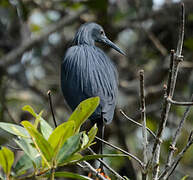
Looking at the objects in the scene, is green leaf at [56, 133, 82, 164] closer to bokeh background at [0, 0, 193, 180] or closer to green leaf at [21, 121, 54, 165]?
green leaf at [21, 121, 54, 165]

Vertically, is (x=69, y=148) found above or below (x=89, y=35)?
below

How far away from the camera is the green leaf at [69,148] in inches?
57.1

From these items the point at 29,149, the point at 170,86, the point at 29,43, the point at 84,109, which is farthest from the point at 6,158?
the point at 29,43

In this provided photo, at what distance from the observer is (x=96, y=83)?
1987 millimetres

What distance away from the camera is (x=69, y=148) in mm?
1455

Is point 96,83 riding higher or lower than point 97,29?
lower

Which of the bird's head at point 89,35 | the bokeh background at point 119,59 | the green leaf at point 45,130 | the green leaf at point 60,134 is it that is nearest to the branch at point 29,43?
the bokeh background at point 119,59

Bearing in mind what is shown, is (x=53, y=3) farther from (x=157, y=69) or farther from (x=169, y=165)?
(x=169, y=165)

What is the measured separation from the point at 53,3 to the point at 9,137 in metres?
1.58

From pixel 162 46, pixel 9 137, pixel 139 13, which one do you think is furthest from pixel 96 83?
pixel 162 46

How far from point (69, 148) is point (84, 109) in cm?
18

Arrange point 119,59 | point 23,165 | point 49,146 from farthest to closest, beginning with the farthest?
point 119,59
point 23,165
point 49,146

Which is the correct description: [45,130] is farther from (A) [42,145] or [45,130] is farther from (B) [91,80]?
(B) [91,80]

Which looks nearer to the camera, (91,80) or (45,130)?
(45,130)
